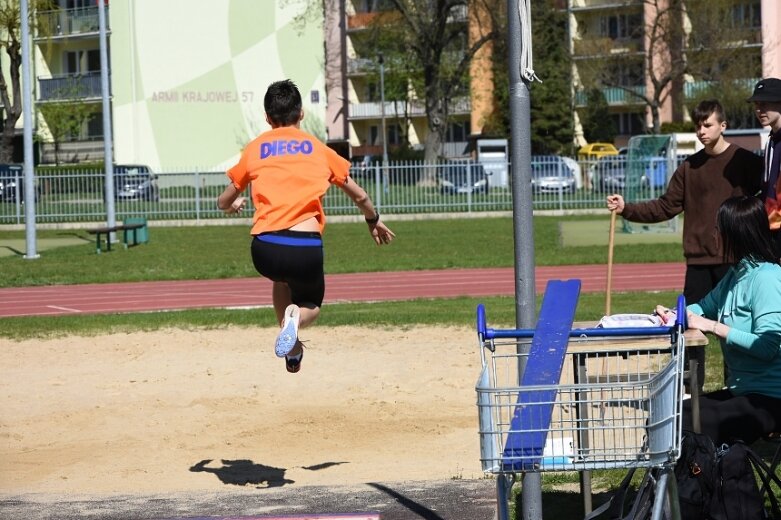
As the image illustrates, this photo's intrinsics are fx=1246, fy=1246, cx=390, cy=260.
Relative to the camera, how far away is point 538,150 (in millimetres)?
73250

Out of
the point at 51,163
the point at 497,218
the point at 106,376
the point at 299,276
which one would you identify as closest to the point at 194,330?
the point at 106,376

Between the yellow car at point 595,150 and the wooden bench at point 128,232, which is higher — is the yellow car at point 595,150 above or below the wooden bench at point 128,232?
above

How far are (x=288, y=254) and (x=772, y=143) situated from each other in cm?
313

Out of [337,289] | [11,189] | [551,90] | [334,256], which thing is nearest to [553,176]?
[334,256]

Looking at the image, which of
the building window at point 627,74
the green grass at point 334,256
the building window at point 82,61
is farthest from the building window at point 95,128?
the green grass at point 334,256

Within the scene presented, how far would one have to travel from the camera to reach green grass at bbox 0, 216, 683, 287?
75.0 ft

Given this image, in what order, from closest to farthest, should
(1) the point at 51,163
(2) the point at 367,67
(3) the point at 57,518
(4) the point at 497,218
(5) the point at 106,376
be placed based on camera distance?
(3) the point at 57,518, (5) the point at 106,376, (4) the point at 497,218, (1) the point at 51,163, (2) the point at 367,67

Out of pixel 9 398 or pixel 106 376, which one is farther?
pixel 106 376

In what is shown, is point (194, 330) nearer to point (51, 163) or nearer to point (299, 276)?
point (299, 276)

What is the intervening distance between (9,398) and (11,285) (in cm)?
1195

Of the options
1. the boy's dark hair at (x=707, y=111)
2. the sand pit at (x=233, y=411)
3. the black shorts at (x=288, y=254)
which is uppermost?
the boy's dark hair at (x=707, y=111)

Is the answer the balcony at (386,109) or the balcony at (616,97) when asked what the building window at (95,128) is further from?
the balcony at (616,97)

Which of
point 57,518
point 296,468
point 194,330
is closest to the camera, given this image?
point 57,518

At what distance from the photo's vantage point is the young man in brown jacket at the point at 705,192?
8383 mm
